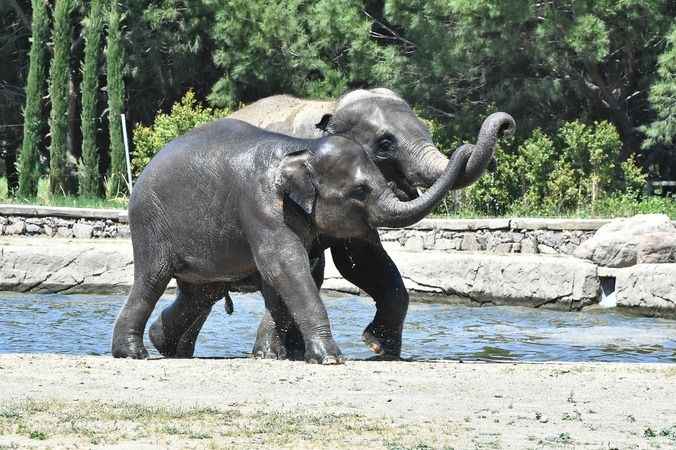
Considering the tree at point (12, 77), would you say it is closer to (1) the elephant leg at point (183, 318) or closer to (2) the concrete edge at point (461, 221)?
(2) the concrete edge at point (461, 221)

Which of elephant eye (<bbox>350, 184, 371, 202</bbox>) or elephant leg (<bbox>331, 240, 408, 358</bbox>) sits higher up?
elephant eye (<bbox>350, 184, 371, 202</bbox>)

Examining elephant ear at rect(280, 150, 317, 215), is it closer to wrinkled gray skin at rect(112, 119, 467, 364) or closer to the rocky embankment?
wrinkled gray skin at rect(112, 119, 467, 364)

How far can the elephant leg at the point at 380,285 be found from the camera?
1060 centimetres

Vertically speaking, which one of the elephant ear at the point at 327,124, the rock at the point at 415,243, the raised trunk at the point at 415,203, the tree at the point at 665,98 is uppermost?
the tree at the point at 665,98

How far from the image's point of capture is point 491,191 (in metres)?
23.3

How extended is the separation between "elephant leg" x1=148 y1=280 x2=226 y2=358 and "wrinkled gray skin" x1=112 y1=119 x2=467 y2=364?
0.9 inches

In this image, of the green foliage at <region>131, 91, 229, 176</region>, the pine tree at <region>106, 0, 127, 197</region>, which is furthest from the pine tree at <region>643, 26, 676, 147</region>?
the pine tree at <region>106, 0, 127, 197</region>

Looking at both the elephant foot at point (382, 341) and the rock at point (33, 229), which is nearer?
the elephant foot at point (382, 341)

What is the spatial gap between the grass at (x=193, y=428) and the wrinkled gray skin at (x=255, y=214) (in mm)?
2487

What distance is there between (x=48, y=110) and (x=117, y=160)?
6171mm

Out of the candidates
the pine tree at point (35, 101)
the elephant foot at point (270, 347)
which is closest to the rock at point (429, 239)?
the elephant foot at point (270, 347)

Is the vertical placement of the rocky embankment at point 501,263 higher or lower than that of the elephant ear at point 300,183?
lower

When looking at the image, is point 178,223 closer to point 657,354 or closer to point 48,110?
point 657,354

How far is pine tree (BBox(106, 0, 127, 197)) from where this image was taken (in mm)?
30297
